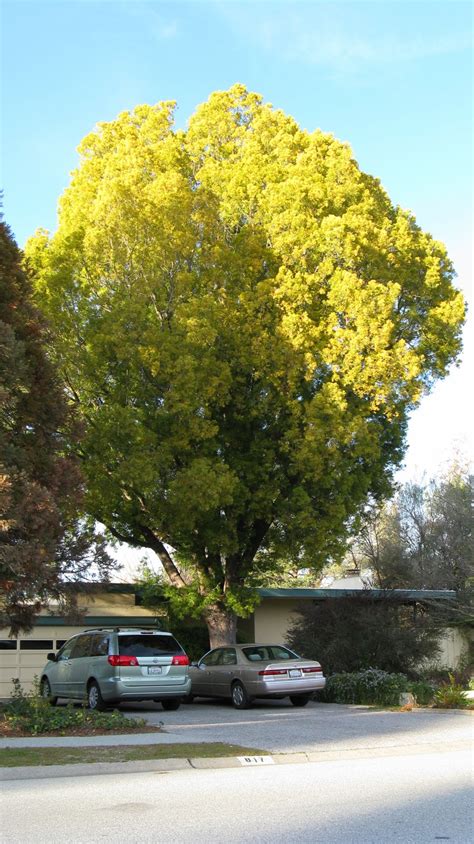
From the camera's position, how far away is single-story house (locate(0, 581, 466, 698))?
26.1 m

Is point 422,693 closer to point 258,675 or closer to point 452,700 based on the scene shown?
point 452,700

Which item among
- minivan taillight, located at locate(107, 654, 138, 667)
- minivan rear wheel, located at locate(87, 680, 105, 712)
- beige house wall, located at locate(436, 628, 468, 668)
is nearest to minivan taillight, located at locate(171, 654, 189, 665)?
minivan taillight, located at locate(107, 654, 138, 667)

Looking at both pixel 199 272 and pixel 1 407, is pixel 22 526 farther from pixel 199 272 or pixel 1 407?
pixel 199 272

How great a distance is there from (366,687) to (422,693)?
4.56 ft

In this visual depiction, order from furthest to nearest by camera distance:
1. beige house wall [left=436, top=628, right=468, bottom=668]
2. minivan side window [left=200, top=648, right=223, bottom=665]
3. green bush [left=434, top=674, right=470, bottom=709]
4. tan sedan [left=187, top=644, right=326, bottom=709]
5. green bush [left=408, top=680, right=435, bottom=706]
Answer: beige house wall [left=436, top=628, right=468, bottom=668] < minivan side window [left=200, top=648, right=223, bottom=665] < tan sedan [left=187, top=644, right=326, bottom=709] < green bush [left=408, top=680, right=435, bottom=706] < green bush [left=434, top=674, right=470, bottom=709]

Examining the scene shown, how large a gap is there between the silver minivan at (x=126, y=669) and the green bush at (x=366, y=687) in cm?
385

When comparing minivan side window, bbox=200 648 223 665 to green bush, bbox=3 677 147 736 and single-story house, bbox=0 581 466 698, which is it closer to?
single-story house, bbox=0 581 466 698

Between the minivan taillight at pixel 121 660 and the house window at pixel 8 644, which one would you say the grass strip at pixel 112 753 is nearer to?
the minivan taillight at pixel 121 660

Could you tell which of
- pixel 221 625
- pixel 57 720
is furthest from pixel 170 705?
pixel 221 625

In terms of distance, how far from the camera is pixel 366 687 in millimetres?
19766

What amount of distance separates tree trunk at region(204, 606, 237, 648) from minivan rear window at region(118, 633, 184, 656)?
6.92 meters

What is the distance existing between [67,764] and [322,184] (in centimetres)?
1737

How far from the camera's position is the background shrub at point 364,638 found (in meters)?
21.6

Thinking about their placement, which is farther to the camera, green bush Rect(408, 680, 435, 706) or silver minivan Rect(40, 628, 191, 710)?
green bush Rect(408, 680, 435, 706)
